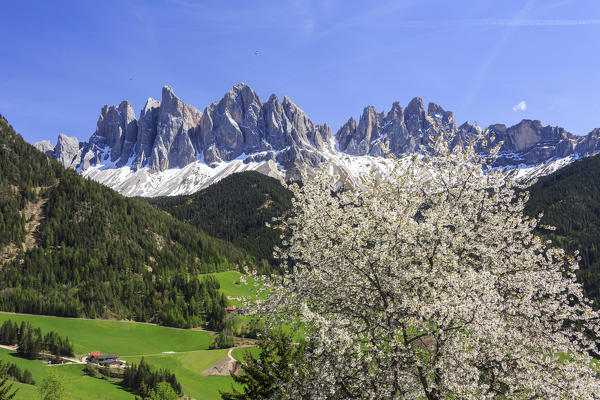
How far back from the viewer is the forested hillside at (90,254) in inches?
4724

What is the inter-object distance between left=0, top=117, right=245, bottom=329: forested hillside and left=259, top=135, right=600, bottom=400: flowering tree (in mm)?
88912

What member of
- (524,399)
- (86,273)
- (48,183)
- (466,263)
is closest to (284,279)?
(466,263)

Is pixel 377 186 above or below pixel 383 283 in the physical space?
above

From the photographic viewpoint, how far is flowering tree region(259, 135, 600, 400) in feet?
38.2

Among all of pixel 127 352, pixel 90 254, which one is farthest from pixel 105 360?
pixel 90 254

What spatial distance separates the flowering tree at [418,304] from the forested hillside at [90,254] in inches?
3500

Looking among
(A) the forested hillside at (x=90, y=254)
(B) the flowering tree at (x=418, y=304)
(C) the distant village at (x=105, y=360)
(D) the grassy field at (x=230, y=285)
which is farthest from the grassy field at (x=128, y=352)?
(B) the flowering tree at (x=418, y=304)

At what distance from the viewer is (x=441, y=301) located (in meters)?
11.6

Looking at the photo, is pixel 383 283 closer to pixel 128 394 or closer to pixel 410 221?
pixel 410 221

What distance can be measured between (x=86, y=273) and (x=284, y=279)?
474 ft

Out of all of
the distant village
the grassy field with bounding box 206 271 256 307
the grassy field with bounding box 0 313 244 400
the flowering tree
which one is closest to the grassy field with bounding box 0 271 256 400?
the grassy field with bounding box 0 313 244 400

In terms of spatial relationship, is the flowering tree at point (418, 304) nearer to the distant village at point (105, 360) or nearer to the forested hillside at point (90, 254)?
the distant village at point (105, 360)

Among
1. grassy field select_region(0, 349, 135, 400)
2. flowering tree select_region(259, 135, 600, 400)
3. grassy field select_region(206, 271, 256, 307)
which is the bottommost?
grassy field select_region(0, 349, 135, 400)

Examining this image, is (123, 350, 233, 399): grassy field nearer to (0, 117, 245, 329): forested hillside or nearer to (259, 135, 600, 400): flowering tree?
(0, 117, 245, 329): forested hillside
